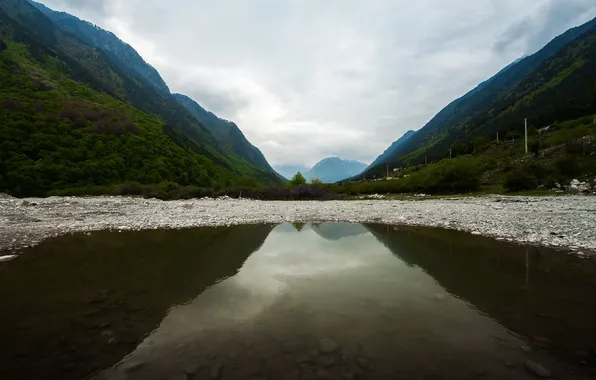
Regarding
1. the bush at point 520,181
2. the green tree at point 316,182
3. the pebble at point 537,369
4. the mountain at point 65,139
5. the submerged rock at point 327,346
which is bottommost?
the submerged rock at point 327,346

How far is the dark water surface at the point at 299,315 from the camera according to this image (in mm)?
4488

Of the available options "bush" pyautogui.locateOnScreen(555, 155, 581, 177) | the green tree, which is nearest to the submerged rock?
"bush" pyautogui.locateOnScreen(555, 155, 581, 177)

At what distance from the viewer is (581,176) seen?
3888 centimetres

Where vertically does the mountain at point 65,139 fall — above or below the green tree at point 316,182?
above

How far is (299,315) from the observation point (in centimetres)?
649

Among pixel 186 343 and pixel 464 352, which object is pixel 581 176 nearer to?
pixel 464 352

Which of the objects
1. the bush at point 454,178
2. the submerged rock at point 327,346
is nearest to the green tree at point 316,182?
the bush at point 454,178

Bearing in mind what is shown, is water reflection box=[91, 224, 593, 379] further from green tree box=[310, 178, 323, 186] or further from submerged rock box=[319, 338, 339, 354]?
green tree box=[310, 178, 323, 186]

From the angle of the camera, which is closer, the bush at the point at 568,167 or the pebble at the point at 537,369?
the pebble at the point at 537,369

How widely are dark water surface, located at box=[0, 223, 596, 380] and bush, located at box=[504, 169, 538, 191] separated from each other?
120ft

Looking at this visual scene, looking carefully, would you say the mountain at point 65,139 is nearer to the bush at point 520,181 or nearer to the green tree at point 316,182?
the green tree at point 316,182

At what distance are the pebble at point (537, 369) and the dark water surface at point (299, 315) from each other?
0.08 feet

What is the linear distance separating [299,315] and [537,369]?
13.3 feet

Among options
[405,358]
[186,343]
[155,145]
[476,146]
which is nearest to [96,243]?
[186,343]
